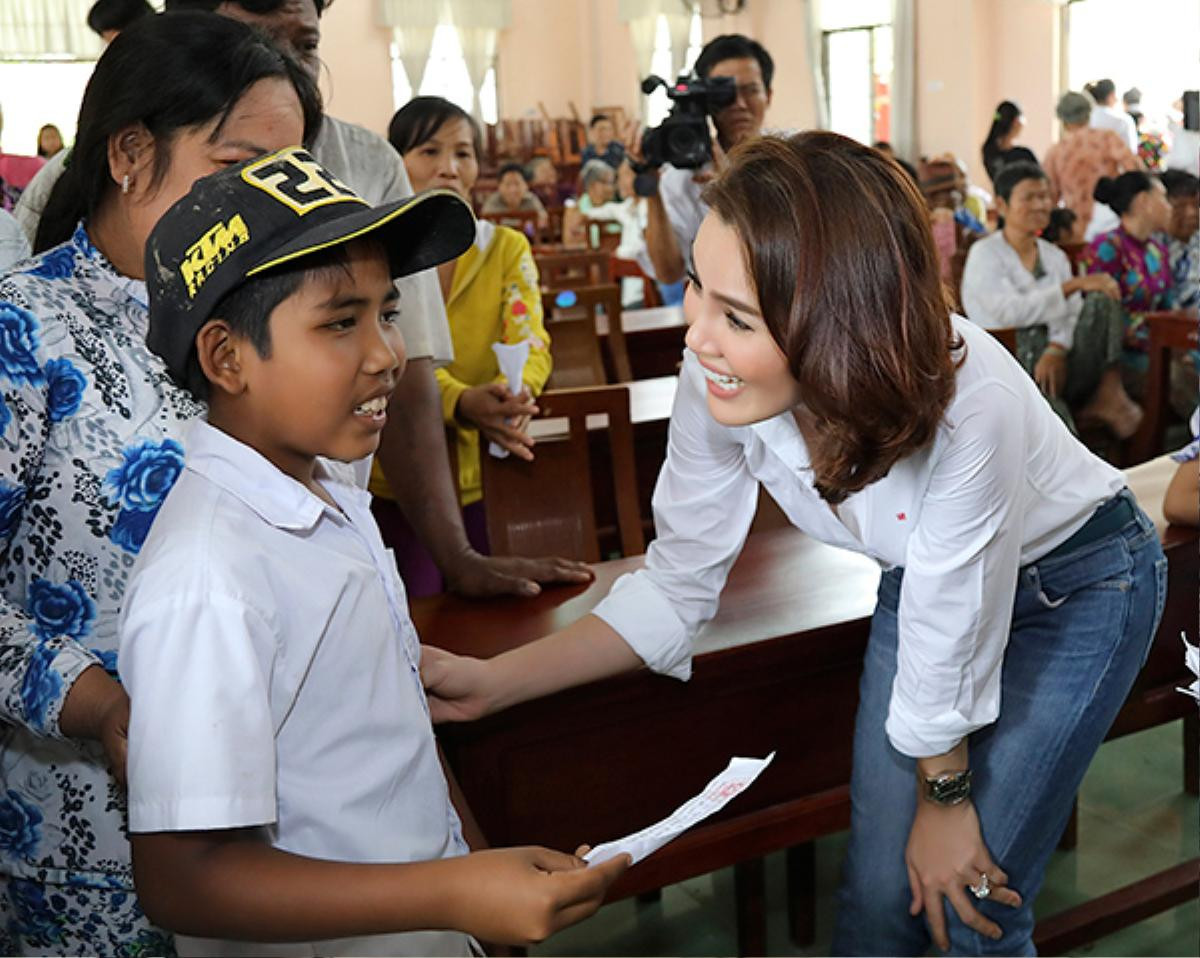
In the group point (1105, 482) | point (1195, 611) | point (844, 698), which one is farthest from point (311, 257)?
point (1195, 611)

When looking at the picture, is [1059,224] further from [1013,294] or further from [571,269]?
[571,269]

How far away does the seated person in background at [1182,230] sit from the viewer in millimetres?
4949

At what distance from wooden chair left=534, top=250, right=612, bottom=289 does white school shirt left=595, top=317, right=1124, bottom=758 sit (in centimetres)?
425

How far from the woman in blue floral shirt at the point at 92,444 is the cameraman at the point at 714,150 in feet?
6.01

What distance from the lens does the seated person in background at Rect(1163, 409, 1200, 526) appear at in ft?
6.48

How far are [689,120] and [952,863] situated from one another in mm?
2285

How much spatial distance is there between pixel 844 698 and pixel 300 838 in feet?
3.52

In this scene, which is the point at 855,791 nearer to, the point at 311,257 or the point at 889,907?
the point at 889,907

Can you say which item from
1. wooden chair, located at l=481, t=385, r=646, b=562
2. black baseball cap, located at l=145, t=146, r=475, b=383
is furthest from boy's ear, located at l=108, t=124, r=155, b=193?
wooden chair, located at l=481, t=385, r=646, b=562

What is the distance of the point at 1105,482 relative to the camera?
1.40 meters

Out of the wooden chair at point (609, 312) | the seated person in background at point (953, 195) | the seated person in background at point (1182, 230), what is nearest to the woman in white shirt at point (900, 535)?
the wooden chair at point (609, 312)

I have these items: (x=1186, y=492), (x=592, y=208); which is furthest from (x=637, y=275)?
(x=1186, y=492)

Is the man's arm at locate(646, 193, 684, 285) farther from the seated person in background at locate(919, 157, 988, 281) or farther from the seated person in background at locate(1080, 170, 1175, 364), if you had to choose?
the seated person in background at locate(919, 157, 988, 281)

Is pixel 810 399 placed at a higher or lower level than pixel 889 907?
higher
